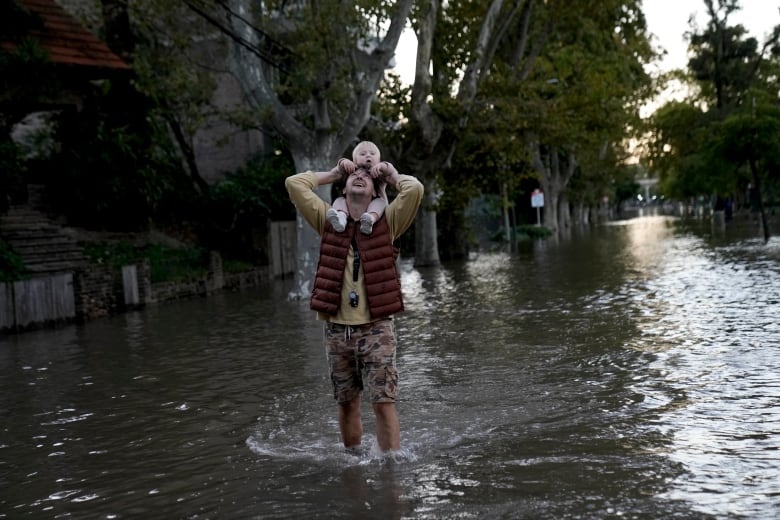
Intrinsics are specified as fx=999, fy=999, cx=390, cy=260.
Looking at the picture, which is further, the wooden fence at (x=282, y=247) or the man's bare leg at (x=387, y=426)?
the wooden fence at (x=282, y=247)

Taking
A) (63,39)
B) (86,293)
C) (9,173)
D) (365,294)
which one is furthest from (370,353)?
(63,39)

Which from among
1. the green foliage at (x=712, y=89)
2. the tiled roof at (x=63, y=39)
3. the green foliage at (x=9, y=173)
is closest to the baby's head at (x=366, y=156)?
the green foliage at (x=9, y=173)

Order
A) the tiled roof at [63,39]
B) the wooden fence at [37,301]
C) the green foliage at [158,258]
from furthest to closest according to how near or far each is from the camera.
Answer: the green foliage at [158,258]
the tiled roof at [63,39]
the wooden fence at [37,301]

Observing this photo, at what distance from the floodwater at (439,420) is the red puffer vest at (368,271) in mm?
1016

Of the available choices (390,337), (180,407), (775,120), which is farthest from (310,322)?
(775,120)

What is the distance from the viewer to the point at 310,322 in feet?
51.3

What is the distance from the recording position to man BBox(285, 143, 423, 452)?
6.04 m

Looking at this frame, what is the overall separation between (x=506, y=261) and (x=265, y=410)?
2347 cm

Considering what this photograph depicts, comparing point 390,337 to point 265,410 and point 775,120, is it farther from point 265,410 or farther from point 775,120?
point 775,120

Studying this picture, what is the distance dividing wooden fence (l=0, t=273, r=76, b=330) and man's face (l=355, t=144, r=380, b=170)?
1247 centimetres

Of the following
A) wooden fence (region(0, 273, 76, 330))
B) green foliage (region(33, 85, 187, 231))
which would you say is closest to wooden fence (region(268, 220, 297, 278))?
green foliage (region(33, 85, 187, 231))

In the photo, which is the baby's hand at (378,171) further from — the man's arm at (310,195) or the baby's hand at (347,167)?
the man's arm at (310,195)

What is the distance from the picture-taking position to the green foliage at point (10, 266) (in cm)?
1856

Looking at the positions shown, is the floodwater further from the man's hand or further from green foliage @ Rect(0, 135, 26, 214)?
green foliage @ Rect(0, 135, 26, 214)
